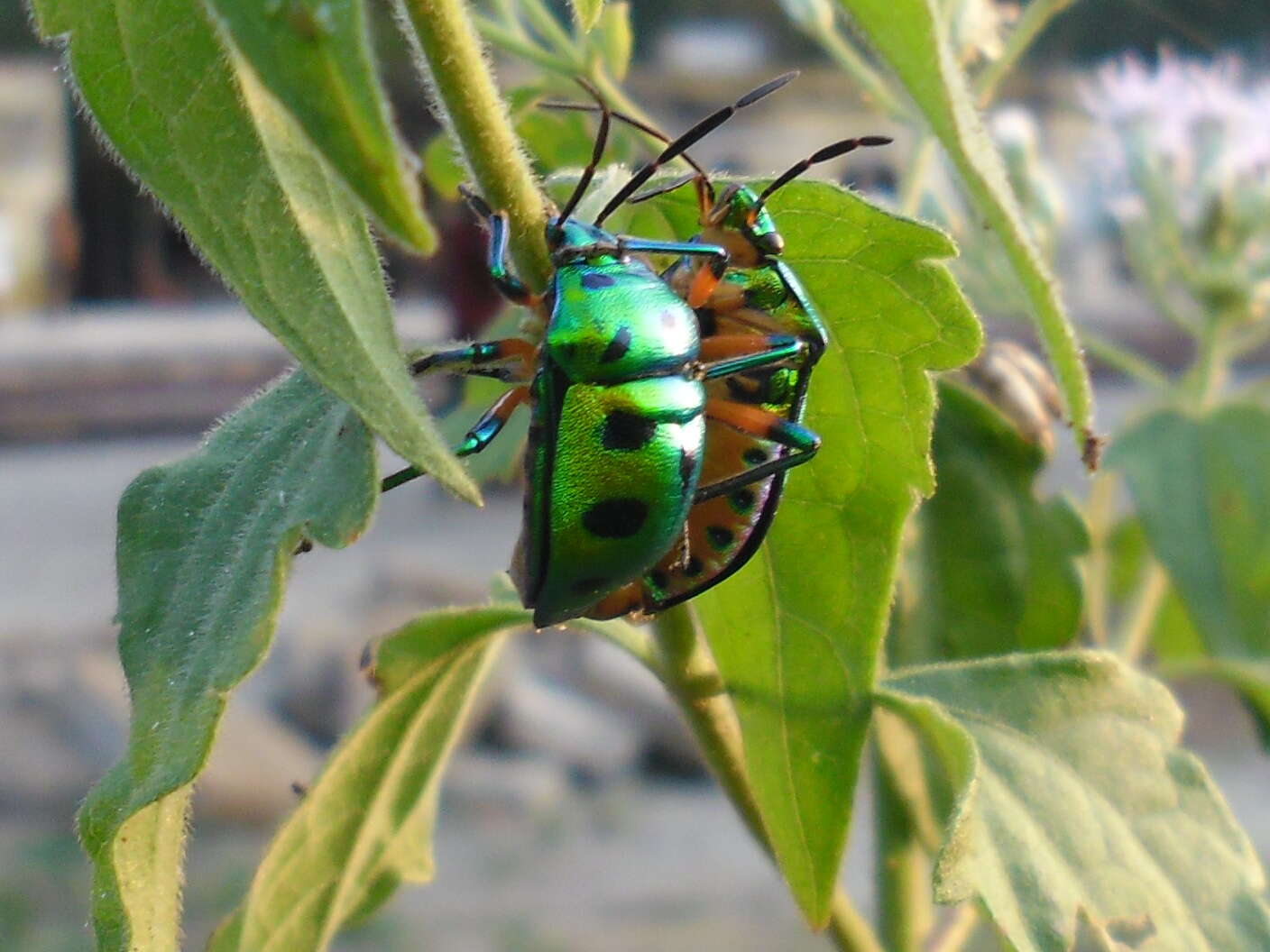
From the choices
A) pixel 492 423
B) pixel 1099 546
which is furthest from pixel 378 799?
pixel 1099 546

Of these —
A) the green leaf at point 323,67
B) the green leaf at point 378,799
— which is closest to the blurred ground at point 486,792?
the green leaf at point 378,799

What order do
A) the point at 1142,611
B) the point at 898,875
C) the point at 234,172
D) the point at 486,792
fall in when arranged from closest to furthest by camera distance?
the point at 234,172 < the point at 898,875 < the point at 1142,611 < the point at 486,792

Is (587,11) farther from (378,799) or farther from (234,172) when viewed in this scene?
(378,799)

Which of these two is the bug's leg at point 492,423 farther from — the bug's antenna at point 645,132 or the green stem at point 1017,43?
the green stem at point 1017,43

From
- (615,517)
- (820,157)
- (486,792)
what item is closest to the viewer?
(615,517)

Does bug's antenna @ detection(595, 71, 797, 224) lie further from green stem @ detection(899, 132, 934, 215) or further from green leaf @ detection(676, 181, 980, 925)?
green stem @ detection(899, 132, 934, 215)

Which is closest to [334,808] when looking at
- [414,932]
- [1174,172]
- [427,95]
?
[427,95]
